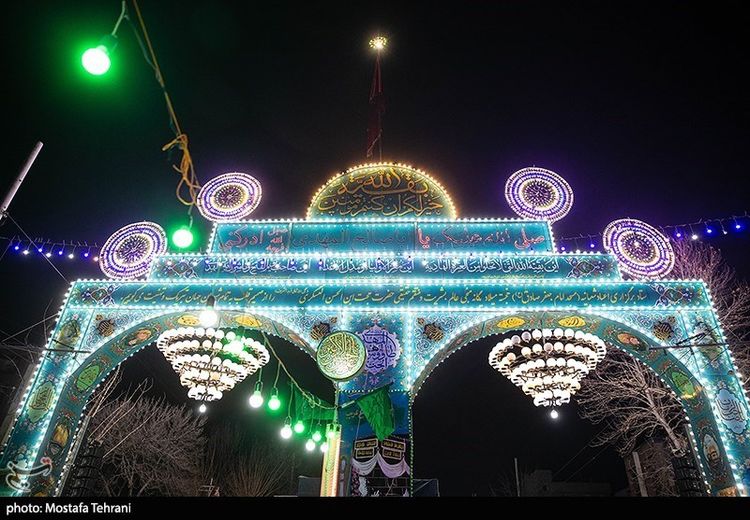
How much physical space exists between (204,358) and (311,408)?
2463 mm

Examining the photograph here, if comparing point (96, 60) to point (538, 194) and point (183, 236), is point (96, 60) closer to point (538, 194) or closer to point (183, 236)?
point (183, 236)

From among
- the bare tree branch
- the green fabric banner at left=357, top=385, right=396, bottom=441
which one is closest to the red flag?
the green fabric banner at left=357, top=385, right=396, bottom=441

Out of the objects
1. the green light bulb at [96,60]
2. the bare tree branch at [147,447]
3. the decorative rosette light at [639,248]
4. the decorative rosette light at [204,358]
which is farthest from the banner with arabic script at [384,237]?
the bare tree branch at [147,447]

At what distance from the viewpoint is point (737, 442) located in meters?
7.77

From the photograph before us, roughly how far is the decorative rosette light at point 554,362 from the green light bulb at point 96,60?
26.9ft

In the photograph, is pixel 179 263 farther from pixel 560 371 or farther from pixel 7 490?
pixel 560 371

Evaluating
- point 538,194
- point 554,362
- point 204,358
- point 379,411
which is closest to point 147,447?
point 204,358

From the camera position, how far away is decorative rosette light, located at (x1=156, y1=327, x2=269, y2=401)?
8.93 m

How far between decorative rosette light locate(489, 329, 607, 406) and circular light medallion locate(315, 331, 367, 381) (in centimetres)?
311

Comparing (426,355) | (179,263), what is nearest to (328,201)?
(179,263)

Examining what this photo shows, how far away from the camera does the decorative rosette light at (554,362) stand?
28.4 feet

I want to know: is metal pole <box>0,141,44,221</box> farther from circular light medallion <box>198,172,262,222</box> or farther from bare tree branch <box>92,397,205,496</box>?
bare tree branch <box>92,397,205,496</box>

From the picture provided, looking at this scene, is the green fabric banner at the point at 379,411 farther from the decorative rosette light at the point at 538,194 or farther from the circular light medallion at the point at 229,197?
the circular light medallion at the point at 229,197

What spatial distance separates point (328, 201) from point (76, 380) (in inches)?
288
